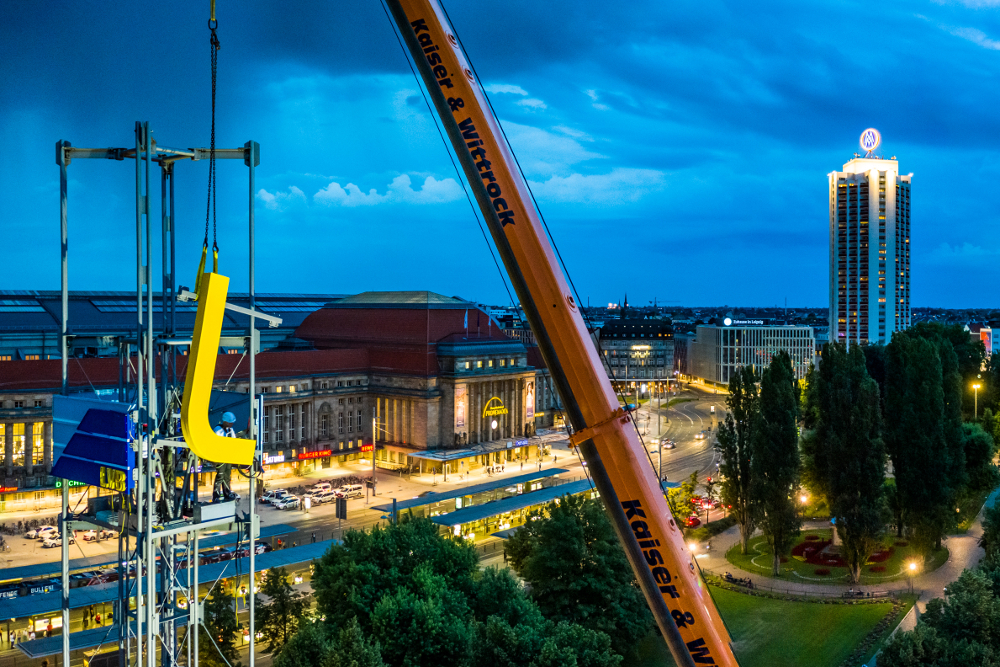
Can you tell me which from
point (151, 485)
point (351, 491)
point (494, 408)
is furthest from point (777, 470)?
point (494, 408)

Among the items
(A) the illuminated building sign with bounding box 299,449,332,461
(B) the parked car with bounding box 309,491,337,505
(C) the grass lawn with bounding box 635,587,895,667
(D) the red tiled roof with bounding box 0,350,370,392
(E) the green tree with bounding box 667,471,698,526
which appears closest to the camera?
(C) the grass lawn with bounding box 635,587,895,667

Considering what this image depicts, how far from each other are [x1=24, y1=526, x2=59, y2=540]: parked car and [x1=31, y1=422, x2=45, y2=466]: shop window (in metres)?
11.5

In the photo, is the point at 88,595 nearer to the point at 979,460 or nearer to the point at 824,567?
the point at 824,567

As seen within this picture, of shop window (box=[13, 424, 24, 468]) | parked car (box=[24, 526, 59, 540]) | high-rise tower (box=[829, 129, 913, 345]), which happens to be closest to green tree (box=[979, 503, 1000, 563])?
parked car (box=[24, 526, 59, 540])

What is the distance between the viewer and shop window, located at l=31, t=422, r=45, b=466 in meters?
71.2

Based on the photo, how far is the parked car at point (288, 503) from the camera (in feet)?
232

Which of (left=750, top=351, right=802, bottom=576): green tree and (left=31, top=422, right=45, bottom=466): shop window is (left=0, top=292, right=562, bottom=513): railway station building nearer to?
(left=31, top=422, right=45, bottom=466): shop window

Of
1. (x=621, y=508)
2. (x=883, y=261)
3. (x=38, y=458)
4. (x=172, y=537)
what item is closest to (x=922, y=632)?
(x=621, y=508)

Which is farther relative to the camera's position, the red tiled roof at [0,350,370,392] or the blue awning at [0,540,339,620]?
the red tiled roof at [0,350,370,392]

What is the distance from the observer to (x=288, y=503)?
233 ft

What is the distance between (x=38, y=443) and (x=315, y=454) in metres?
26.5

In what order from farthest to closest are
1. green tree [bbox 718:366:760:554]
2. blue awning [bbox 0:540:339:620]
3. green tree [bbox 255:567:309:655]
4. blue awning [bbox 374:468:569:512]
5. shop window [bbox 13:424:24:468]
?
shop window [bbox 13:424:24:468], blue awning [bbox 374:468:569:512], green tree [bbox 718:366:760:554], blue awning [bbox 0:540:339:620], green tree [bbox 255:567:309:655]

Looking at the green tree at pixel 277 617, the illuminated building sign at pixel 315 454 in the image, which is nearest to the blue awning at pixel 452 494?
the illuminated building sign at pixel 315 454

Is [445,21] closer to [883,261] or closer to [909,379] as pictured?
[909,379]
